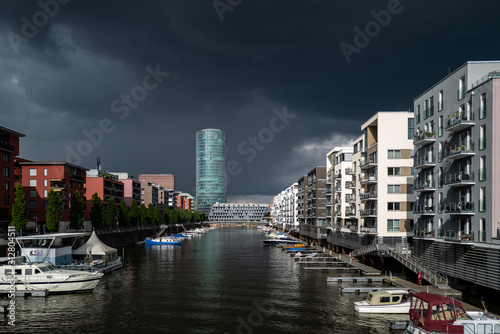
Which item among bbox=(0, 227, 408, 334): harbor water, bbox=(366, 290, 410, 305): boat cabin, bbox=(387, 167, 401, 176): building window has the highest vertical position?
bbox=(387, 167, 401, 176): building window

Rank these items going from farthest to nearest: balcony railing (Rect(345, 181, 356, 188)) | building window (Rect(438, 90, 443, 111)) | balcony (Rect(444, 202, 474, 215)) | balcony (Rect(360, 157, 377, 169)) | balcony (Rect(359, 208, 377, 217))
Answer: balcony railing (Rect(345, 181, 356, 188))
balcony (Rect(360, 157, 377, 169))
balcony (Rect(359, 208, 377, 217))
building window (Rect(438, 90, 443, 111))
balcony (Rect(444, 202, 474, 215))

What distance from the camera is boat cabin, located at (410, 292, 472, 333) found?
30.0 metres

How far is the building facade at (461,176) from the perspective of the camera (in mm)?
40531

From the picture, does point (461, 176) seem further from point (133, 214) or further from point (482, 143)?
Result: point (133, 214)

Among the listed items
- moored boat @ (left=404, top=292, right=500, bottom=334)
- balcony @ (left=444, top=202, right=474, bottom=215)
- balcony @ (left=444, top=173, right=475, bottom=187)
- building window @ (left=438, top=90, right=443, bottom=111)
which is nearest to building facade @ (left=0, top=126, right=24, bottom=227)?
balcony @ (left=444, top=202, right=474, bottom=215)

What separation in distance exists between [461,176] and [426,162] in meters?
11.0

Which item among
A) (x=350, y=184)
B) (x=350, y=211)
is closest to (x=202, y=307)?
(x=350, y=211)

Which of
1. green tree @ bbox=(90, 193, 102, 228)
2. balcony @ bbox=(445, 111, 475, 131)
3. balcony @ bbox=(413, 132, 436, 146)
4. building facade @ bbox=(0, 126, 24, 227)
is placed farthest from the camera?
green tree @ bbox=(90, 193, 102, 228)

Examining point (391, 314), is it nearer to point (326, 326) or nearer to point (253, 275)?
point (326, 326)

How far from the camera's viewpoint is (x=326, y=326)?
1502 inches

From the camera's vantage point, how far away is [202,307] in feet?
148

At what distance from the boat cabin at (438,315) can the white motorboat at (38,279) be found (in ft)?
129

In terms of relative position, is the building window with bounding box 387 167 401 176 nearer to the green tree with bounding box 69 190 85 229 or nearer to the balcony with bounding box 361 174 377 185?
the balcony with bounding box 361 174 377 185

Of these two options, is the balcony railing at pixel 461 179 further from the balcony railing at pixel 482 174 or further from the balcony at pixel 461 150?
the balcony at pixel 461 150
